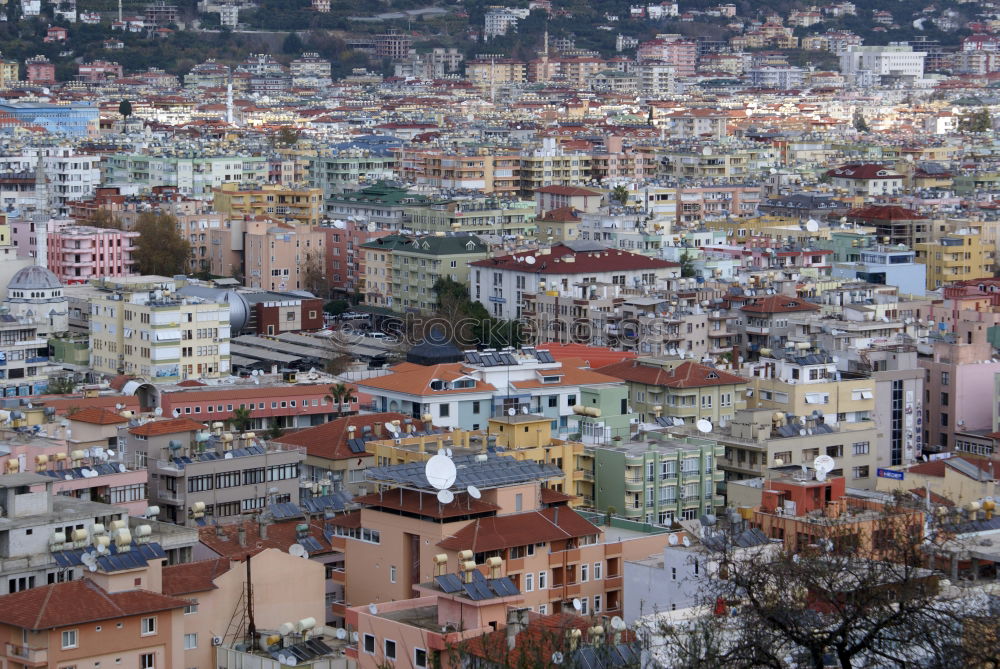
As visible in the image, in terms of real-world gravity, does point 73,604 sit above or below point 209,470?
above

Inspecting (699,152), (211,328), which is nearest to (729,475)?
(211,328)

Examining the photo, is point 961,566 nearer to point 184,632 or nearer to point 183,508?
point 184,632

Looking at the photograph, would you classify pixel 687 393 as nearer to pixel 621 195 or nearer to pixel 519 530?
pixel 519 530

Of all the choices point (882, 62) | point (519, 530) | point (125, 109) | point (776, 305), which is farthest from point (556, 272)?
point (882, 62)

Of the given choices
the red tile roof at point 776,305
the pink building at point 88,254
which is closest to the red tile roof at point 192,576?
the red tile roof at point 776,305

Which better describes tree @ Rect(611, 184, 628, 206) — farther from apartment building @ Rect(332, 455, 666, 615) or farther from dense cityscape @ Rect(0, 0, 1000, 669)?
apartment building @ Rect(332, 455, 666, 615)
